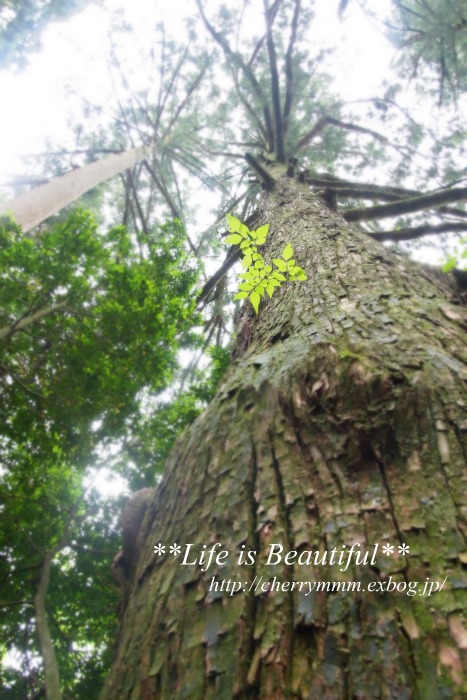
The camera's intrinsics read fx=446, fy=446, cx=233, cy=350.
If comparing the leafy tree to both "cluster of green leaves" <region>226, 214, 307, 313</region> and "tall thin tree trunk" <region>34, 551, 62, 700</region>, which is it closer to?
"cluster of green leaves" <region>226, 214, 307, 313</region>

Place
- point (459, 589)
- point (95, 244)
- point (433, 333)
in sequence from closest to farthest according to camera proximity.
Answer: point (459, 589), point (433, 333), point (95, 244)

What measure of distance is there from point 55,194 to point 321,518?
595 centimetres

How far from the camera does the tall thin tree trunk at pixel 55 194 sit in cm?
515

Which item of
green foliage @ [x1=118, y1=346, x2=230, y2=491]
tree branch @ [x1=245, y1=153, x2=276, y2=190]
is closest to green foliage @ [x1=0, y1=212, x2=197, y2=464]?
green foliage @ [x1=118, y1=346, x2=230, y2=491]

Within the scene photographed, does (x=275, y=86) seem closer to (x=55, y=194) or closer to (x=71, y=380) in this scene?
(x=55, y=194)

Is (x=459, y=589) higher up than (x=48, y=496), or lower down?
lower down

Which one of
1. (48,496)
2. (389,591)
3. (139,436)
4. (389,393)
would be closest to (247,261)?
(389,393)

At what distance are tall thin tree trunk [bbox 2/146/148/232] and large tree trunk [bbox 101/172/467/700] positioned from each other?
4.22m

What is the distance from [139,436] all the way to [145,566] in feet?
14.8

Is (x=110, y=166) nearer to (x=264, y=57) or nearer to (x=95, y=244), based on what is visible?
(x=95, y=244)

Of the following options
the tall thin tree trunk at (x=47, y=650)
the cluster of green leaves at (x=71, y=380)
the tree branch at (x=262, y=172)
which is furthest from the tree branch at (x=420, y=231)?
the tall thin tree trunk at (x=47, y=650)

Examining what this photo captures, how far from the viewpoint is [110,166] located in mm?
7824

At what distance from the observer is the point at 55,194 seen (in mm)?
5887

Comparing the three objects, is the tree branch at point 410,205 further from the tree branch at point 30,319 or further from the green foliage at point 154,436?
the tree branch at point 30,319
